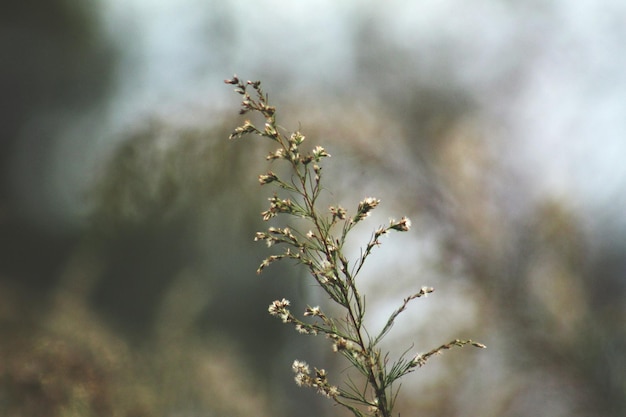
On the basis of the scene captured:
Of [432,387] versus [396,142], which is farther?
[396,142]

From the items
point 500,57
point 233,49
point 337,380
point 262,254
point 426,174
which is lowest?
point 337,380

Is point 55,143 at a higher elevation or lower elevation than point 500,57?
lower

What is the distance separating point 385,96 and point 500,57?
79cm

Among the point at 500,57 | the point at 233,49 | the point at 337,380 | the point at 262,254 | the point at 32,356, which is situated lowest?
the point at 32,356

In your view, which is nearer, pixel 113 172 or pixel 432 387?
pixel 432 387

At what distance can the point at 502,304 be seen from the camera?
3742mm

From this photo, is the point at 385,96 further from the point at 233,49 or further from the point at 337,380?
→ the point at 337,380

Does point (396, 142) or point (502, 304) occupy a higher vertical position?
point (396, 142)

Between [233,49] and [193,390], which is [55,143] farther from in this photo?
[193,390]

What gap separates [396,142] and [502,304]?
1.25 metres

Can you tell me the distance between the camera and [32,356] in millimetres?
3646

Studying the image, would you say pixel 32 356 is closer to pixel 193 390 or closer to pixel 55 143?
pixel 193 390

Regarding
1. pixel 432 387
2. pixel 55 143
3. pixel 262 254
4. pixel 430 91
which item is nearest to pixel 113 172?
pixel 55 143

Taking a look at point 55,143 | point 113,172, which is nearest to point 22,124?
point 55,143
